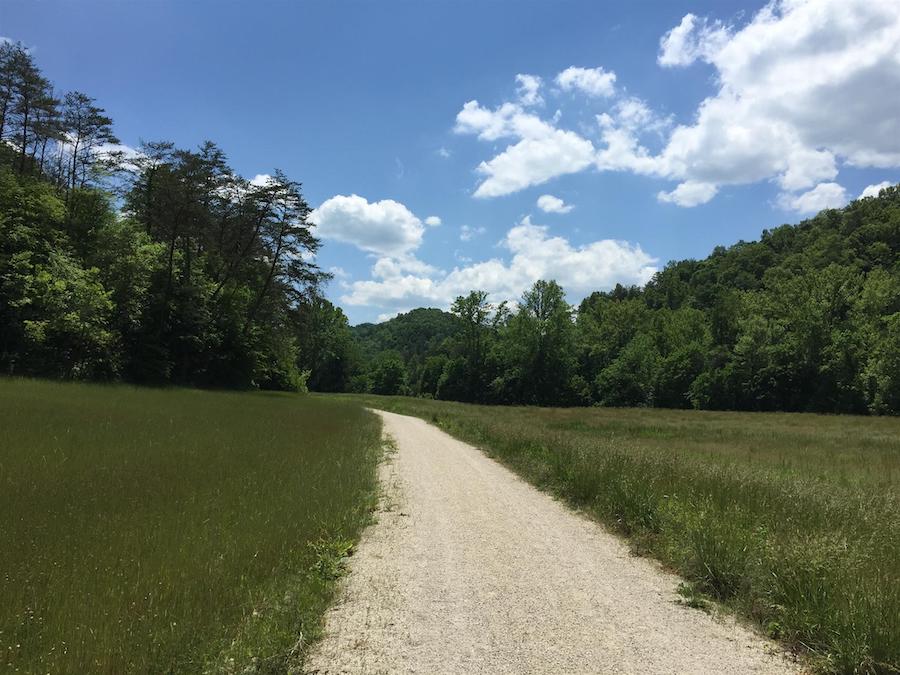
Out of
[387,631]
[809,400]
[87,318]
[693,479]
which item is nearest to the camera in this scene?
[387,631]

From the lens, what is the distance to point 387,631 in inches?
195

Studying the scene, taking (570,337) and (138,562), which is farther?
(570,337)

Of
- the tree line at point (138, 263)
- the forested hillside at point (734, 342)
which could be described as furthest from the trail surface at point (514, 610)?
the forested hillside at point (734, 342)

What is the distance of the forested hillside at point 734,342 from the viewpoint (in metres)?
65.4

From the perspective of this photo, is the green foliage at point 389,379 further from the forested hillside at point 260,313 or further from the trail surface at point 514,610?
the trail surface at point 514,610

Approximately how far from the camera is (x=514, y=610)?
5.40 m

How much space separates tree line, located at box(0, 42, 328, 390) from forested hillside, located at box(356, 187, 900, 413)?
146 feet

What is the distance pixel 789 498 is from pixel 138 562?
379 inches

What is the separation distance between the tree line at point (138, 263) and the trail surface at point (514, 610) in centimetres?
3361

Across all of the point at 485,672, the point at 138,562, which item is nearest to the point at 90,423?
the point at 138,562

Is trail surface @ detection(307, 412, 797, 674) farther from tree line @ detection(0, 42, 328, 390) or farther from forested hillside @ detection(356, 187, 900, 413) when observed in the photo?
forested hillside @ detection(356, 187, 900, 413)

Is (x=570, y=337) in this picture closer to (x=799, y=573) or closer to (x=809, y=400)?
(x=809, y=400)

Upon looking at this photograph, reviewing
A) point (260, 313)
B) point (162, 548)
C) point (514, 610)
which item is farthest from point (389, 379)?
point (514, 610)

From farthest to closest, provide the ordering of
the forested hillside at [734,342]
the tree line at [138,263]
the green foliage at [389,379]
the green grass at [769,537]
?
the green foliage at [389,379], the forested hillside at [734,342], the tree line at [138,263], the green grass at [769,537]
